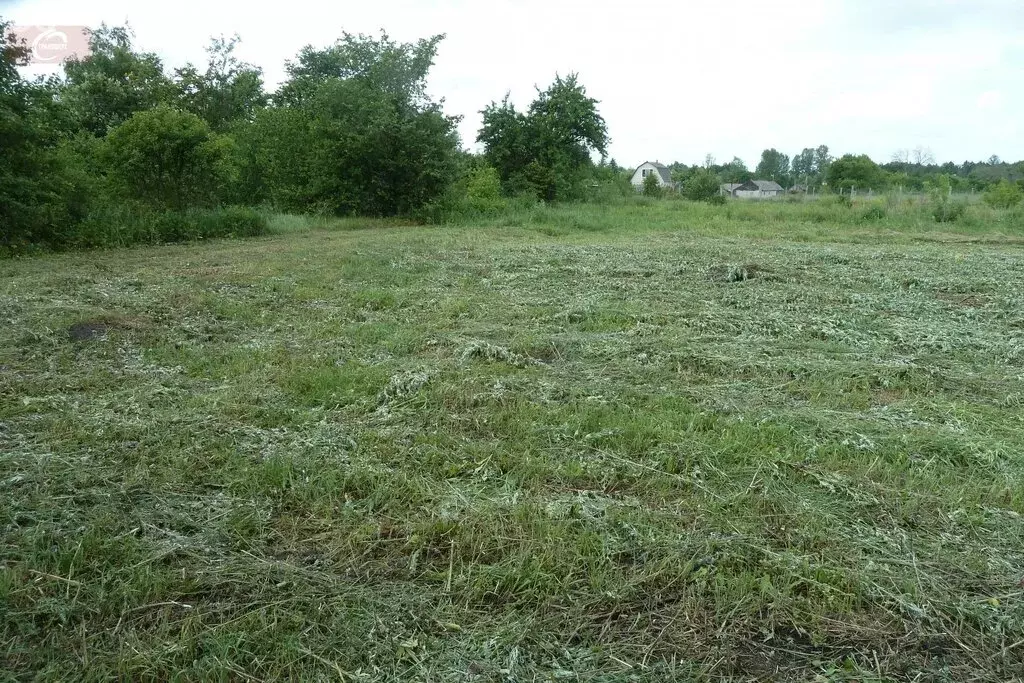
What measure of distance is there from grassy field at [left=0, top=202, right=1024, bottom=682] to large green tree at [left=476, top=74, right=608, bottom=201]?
60.9ft

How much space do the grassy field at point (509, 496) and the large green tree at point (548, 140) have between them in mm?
18552

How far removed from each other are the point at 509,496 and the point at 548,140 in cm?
2315

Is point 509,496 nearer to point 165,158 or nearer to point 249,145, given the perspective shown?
point 165,158

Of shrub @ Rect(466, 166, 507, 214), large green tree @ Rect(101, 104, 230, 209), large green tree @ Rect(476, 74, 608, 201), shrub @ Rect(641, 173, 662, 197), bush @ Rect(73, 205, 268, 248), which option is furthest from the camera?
shrub @ Rect(641, 173, 662, 197)

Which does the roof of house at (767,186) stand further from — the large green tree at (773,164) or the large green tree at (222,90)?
the large green tree at (222,90)

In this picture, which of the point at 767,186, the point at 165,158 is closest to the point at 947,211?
the point at 165,158

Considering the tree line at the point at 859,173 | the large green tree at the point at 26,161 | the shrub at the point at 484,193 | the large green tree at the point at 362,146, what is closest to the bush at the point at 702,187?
the tree line at the point at 859,173

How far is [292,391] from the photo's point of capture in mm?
4320

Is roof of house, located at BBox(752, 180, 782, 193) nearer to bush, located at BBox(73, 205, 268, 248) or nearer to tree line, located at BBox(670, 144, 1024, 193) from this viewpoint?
tree line, located at BBox(670, 144, 1024, 193)

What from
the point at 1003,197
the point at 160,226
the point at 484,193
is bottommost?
the point at 160,226

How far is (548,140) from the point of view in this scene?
24703mm

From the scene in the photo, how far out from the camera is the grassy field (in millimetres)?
2109

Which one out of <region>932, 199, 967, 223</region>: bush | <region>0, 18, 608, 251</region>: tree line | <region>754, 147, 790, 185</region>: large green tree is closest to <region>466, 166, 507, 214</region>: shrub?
<region>0, 18, 608, 251</region>: tree line

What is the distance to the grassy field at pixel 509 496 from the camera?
6.92 ft
